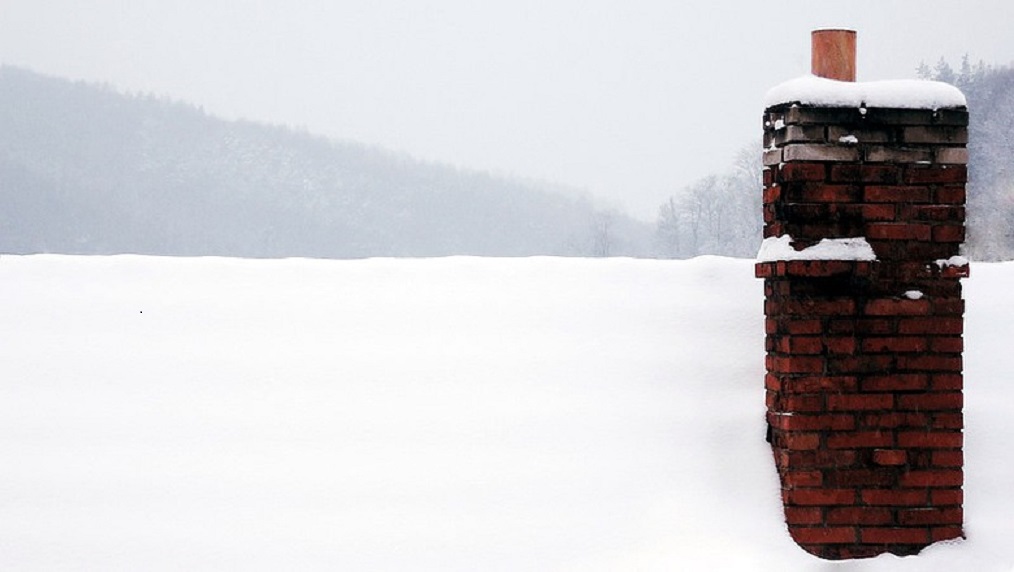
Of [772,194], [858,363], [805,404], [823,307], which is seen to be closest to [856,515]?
[805,404]

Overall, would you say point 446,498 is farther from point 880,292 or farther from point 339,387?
point 880,292

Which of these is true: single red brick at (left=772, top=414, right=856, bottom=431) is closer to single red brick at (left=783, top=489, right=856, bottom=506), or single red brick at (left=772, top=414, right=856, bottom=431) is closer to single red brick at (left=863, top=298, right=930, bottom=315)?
single red brick at (left=783, top=489, right=856, bottom=506)

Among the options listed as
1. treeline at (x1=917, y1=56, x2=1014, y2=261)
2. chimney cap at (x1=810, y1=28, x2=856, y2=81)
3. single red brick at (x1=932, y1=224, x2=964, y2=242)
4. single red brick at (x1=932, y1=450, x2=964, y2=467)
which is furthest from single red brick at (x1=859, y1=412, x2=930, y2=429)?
treeline at (x1=917, y1=56, x2=1014, y2=261)

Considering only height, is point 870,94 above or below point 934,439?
above

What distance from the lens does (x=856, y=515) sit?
3965 mm

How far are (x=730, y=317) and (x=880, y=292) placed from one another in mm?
751

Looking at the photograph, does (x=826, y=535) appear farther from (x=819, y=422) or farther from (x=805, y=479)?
(x=819, y=422)

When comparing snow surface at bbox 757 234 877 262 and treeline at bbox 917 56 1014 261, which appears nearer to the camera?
snow surface at bbox 757 234 877 262

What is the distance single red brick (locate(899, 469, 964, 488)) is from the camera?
3998 mm

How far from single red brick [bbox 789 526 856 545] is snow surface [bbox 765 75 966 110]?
1.58 meters

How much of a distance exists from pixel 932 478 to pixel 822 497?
0.44 metres

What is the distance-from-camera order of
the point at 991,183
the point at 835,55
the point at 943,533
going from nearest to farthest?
the point at 943,533
the point at 835,55
the point at 991,183

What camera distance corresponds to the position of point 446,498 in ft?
13.3

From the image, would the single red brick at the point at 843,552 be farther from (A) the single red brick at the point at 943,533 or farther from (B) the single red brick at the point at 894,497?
(A) the single red brick at the point at 943,533
